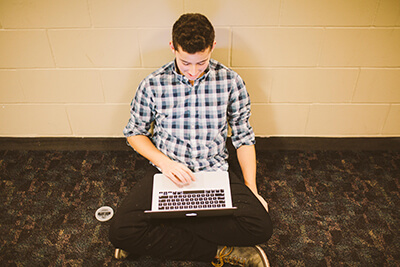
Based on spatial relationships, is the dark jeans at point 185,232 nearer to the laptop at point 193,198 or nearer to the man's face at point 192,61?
the laptop at point 193,198

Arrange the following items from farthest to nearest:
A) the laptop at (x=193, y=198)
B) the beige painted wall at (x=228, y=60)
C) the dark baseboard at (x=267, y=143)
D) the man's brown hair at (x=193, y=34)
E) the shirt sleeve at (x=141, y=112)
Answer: the dark baseboard at (x=267, y=143), the beige painted wall at (x=228, y=60), the shirt sleeve at (x=141, y=112), the laptop at (x=193, y=198), the man's brown hair at (x=193, y=34)

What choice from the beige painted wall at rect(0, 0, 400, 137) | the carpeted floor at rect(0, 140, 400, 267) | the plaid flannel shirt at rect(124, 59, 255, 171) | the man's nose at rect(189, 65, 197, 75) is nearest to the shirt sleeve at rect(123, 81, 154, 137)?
the plaid flannel shirt at rect(124, 59, 255, 171)

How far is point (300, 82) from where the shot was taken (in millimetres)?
1756

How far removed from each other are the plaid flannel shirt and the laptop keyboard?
0.58 ft

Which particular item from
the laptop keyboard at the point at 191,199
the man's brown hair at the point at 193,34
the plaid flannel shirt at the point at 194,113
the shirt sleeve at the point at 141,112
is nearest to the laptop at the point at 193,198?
the laptop keyboard at the point at 191,199

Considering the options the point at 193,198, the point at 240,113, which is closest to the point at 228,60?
the point at 240,113

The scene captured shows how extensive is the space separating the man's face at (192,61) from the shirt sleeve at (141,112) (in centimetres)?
23

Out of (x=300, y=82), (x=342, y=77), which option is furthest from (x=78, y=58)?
(x=342, y=77)

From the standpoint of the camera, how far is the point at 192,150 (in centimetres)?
144

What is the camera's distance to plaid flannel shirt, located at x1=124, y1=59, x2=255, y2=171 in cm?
137

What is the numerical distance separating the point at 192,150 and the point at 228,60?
0.56 m

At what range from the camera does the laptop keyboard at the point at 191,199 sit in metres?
1.29

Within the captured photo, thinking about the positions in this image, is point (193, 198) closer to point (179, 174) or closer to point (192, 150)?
point (179, 174)

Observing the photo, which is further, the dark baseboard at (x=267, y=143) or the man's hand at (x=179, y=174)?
the dark baseboard at (x=267, y=143)
